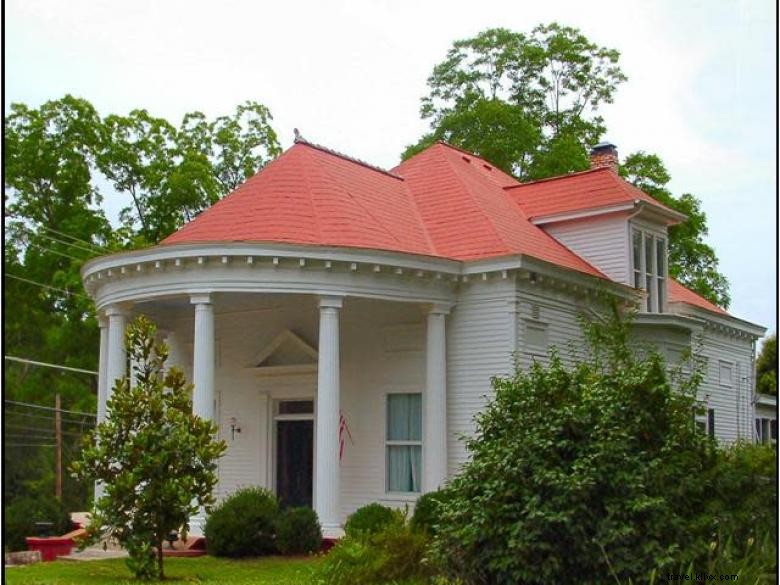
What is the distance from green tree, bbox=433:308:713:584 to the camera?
10.0m

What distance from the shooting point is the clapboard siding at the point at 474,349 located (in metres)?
19.3

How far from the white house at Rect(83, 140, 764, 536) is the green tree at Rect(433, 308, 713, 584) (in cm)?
689

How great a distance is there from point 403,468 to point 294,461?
2.76m

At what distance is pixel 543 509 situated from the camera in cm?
1013

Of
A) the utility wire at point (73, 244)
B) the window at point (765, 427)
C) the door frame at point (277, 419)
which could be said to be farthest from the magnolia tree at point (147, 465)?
the window at point (765, 427)

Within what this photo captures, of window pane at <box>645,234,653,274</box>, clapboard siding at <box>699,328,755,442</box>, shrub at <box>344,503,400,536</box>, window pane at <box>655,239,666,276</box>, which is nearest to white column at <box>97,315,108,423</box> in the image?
shrub at <box>344,503,400,536</box>

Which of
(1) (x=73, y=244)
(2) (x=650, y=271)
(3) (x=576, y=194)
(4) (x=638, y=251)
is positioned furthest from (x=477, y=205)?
(1) (x=73, y=244)

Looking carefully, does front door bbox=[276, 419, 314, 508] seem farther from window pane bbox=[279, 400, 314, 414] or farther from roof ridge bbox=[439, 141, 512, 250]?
roof ridge bbox=[439, 141, 512, 250]

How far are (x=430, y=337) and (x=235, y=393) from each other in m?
5.27

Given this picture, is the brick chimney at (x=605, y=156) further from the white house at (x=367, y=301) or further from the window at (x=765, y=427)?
the window at (x=765, y=427)

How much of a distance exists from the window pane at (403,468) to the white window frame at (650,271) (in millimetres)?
6823

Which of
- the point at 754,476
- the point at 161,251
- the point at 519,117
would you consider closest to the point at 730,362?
the point at 519,117

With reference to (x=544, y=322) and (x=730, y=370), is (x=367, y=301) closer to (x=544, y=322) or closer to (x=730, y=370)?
(x=544, y=322)

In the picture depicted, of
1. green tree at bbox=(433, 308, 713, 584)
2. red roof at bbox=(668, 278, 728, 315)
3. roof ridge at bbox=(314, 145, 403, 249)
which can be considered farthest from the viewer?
red roof at bbox=(668, 278, 728, 315)
